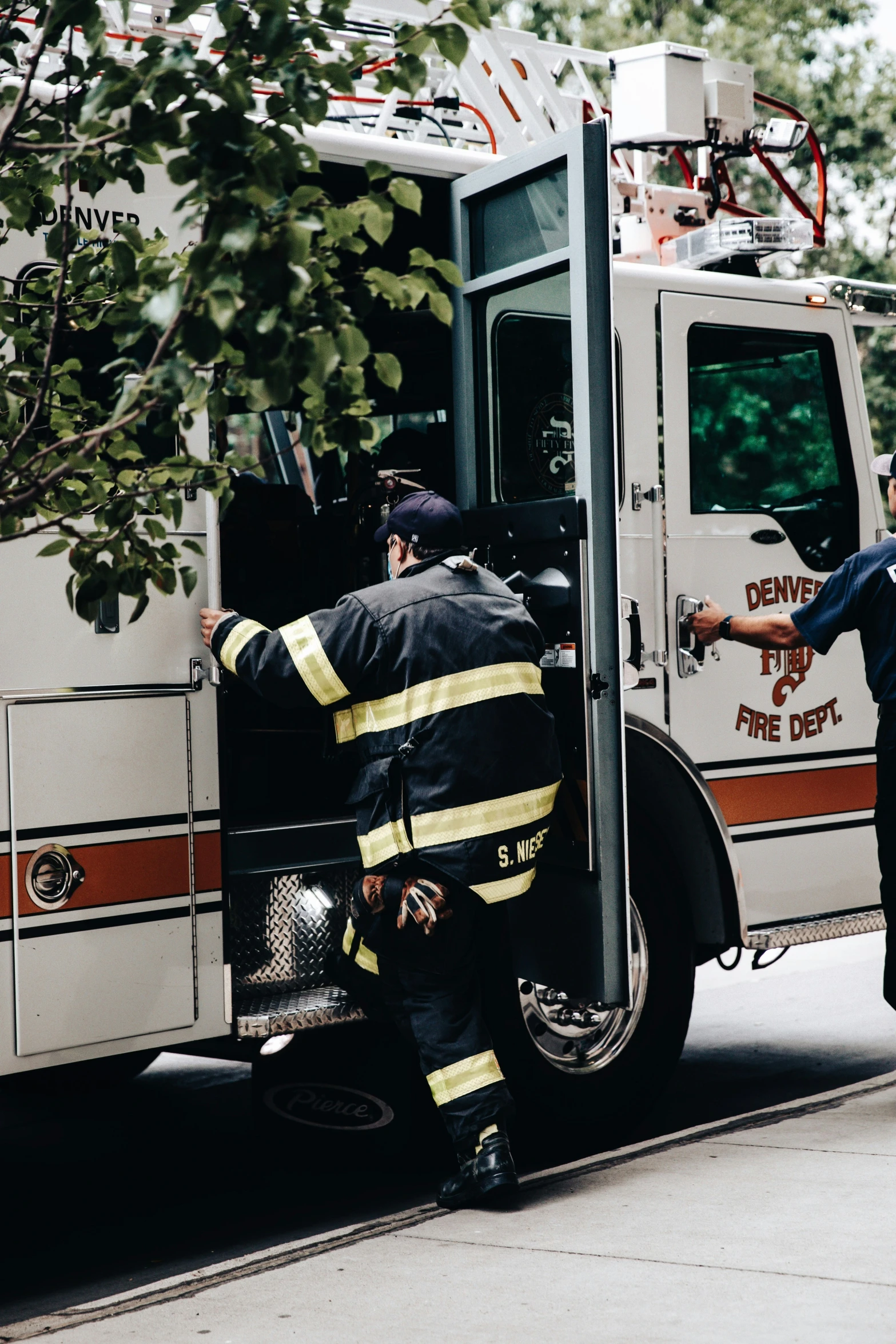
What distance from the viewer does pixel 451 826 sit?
14.3 ft

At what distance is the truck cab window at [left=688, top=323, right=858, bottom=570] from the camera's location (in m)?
5.41

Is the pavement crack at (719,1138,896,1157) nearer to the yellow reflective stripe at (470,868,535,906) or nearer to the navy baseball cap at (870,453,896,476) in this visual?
the yellow reflective stripe at (470,868,535,906)

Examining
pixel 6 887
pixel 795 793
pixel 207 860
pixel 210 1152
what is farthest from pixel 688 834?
pixel 6 887

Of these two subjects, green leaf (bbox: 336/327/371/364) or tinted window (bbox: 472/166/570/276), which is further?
tinted window (bbox: 472/166/570/276)

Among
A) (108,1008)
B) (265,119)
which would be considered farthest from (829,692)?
(265,119)

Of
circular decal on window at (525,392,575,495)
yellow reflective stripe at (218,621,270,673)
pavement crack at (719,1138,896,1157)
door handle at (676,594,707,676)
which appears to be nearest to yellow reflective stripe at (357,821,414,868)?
yellow reflective stripe at (218,621,270,673)

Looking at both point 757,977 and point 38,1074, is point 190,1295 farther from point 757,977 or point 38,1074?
point 757,977

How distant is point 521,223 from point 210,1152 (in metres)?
3.10

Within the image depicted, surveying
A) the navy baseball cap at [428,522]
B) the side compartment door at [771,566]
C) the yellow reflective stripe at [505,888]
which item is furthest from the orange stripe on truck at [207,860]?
the side compartment door at [771,566]

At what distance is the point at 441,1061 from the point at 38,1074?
3.98 ft

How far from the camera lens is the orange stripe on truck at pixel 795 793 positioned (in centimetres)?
536

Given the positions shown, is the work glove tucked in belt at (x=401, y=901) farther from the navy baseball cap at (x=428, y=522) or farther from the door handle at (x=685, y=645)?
the door handle at (x=685, y=645)

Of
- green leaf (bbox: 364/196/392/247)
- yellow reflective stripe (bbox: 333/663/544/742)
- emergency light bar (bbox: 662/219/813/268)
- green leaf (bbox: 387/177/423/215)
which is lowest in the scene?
yellow reflective stripe (bbox: 333/663/544/742)

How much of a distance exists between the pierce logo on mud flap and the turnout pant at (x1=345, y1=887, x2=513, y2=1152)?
64 centimetres
